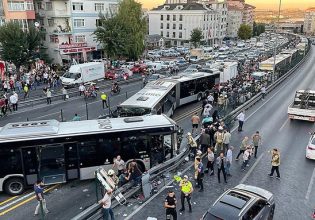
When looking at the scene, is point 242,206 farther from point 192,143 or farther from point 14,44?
point 14,44

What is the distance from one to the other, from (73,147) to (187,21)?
98897mm

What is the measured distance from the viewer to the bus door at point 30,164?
48.7 feet

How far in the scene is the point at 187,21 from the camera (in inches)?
4259

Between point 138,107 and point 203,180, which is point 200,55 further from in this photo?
point 203,180

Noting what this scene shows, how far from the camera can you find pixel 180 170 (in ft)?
58.2

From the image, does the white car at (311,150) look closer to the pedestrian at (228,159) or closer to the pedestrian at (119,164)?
the pedestrian at (228,159)

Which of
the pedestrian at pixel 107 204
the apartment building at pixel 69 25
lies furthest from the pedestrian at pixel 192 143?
the apartment building at pixel 69 25

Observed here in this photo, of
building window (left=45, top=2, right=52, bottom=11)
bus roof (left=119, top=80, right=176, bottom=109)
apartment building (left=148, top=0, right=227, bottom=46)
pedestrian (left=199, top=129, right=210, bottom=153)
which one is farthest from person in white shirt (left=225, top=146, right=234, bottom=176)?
apartment building (left=148, top=0, right=227, bottom=46)

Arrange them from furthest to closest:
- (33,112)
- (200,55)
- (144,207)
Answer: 1. (200,55)
2. (33,112)
3. (144,207)

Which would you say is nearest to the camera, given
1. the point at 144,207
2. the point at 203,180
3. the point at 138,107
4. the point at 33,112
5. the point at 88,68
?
the point at 144,207

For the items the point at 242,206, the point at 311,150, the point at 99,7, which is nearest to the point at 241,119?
the point at 311,150


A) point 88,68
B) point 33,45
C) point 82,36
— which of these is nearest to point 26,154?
point 88,68

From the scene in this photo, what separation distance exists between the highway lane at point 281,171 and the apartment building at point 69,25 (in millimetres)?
38598

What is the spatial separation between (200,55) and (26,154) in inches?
2425
